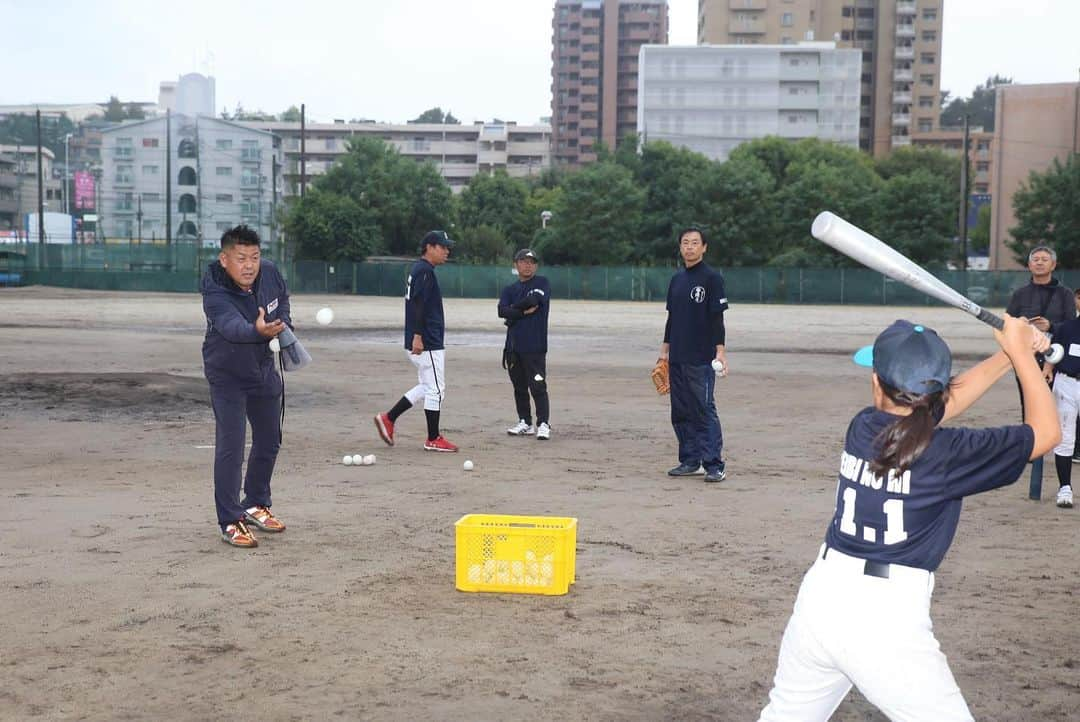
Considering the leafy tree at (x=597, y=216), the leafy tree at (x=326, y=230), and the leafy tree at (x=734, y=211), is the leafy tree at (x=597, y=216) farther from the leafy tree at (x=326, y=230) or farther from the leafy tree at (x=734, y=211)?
the leafy tree at (x=326, y=230)

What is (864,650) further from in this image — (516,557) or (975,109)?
(975,109)

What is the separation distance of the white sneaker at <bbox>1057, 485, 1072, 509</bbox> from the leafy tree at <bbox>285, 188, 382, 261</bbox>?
6460 cm

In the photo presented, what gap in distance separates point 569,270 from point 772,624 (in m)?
56.3

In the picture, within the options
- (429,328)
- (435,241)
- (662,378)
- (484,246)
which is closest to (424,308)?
(429,328)

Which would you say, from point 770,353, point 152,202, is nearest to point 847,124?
point 152,202

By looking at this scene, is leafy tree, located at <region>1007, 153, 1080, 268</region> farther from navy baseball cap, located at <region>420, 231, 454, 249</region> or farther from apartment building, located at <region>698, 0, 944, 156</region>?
apartment building, located at <region>698, 0, 944, 156</region>

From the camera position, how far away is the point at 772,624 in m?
6.23

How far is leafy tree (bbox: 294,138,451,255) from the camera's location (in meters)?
80.5

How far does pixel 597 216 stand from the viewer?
2852 inches

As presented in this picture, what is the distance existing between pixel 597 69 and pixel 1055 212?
3995 inches

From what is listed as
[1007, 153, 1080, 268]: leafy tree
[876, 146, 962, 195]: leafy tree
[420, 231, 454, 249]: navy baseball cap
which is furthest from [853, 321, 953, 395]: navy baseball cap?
[876, 146, 962, 195]: leafy tree

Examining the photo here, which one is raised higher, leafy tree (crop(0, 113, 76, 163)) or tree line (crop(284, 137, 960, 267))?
leafy tree (crop(0, 113, 76, 163))

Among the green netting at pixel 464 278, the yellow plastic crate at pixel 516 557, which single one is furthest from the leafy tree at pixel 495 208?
the yellow plastic crate at pixel 516 557

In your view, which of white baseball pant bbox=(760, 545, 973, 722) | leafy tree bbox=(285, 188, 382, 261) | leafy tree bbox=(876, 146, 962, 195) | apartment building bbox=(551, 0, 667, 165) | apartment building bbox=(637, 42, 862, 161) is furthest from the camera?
apartment building bbox=(551, 0, 667, 165)
